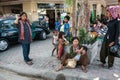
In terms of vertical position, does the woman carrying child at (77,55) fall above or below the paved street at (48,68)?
above

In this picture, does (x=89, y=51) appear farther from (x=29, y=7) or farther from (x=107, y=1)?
(x=107, y=1)

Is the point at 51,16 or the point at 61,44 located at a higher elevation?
the point at 61,44

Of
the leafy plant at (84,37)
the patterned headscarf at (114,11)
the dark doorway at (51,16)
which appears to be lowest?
the dark doorway at (51,16)

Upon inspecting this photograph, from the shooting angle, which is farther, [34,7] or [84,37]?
[34,7]

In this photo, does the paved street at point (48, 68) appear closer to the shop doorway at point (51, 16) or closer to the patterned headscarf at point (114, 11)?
the patterned headscarf at point (114, 11)

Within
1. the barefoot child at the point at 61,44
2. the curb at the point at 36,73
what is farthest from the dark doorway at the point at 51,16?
the curb at the point at 36,73

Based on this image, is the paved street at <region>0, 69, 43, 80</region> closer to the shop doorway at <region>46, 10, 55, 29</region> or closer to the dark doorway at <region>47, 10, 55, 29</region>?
the shop doorway at <region>46, 10, 55, 29</region>

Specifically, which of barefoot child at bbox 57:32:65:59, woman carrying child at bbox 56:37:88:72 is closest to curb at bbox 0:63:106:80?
woman carrying child at bbox 56:37:88:72

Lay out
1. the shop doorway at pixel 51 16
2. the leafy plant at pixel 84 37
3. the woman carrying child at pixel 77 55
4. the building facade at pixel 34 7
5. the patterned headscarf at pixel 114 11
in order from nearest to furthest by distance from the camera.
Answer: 1. the patterned headscarf at pixel 114 11
2. the woman carrying child at pixel 77 55
3. the leafy plant at pixel 84 37
4. the building facade at pixel 34 7
5. the shop doorway at pixel 51 16

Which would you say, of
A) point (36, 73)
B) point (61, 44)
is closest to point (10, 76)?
point (36, 73)

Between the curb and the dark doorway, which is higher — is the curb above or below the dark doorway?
below

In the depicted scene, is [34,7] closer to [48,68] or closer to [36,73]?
[48,68]

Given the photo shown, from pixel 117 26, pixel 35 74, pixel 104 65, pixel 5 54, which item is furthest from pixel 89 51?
→ pixel 5 54

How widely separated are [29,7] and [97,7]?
365 inches
